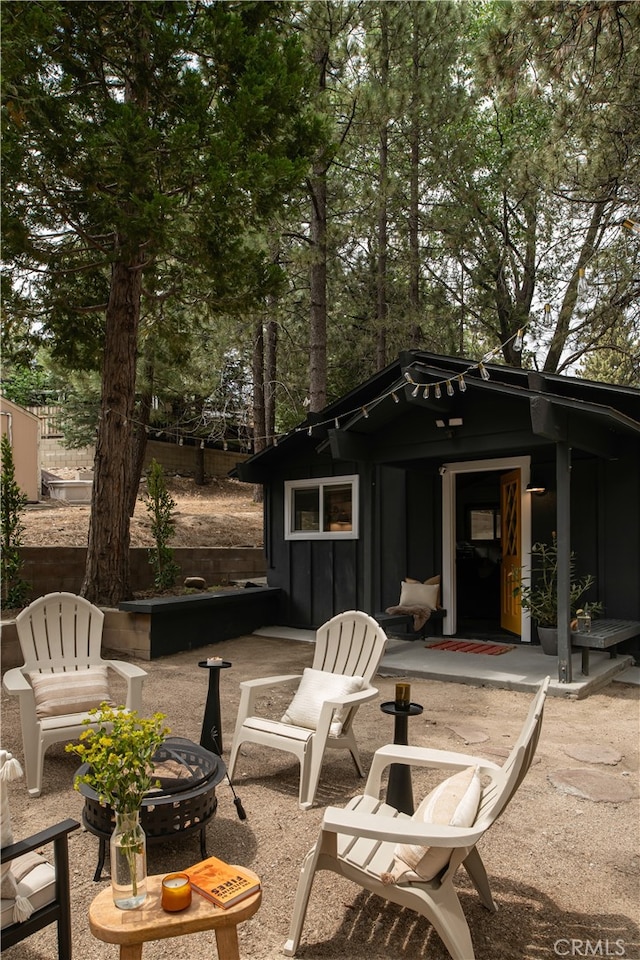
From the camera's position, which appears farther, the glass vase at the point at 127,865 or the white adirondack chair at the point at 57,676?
the white adirondack chair at the point at 57,676

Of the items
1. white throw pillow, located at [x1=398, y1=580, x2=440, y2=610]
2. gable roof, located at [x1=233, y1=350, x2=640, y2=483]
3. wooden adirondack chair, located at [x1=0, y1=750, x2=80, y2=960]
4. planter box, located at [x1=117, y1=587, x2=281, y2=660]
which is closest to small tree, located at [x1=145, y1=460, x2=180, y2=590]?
planter box, located at [x1=117, y1=587, x2=281, y2=660]

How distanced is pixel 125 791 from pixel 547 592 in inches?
205

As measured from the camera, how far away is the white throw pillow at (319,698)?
3469 millimetres

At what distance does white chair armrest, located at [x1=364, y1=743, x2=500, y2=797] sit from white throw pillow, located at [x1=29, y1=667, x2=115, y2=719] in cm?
188

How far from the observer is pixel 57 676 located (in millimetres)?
3840

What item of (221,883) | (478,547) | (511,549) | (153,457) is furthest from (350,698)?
(153,457)

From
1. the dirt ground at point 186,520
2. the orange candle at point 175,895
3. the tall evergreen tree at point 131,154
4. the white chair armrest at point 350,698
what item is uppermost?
the tall evergreen tree at point 131,154

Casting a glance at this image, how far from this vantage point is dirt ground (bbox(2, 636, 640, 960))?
214 centimetres

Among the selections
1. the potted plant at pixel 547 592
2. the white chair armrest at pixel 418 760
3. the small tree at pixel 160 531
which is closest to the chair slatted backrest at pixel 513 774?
the white chair armrest at pixel 418 760

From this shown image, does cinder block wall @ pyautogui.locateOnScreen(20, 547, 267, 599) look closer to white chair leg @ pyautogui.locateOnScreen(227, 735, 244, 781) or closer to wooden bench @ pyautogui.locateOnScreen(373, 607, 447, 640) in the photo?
wooden bench @ pyautogui.locateOnScreen(373, 607, 447, 640)

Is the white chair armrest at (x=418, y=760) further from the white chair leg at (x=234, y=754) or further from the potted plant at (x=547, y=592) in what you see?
the potted plant at (x=547, y=592)

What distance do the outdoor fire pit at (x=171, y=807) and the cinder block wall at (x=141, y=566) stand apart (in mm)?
5583

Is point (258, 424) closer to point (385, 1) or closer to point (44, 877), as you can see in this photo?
point (385, 1)

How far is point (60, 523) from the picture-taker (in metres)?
10.1
